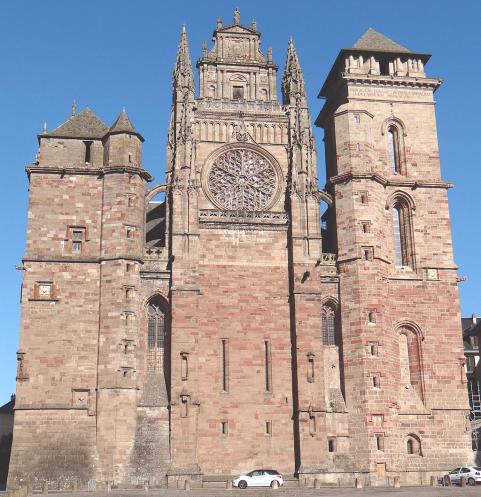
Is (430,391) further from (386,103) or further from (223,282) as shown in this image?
(386,103)

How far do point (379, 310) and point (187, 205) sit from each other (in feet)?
35.8

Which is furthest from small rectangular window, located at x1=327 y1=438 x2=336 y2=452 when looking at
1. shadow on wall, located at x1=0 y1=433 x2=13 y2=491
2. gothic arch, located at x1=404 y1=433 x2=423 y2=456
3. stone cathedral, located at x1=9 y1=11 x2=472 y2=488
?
shadow on wall, located at x1=0 y1=433 x2=13 y2=491

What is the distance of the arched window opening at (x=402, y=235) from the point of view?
4058 cm

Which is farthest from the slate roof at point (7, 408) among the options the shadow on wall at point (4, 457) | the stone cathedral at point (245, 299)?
the stone cathedral at point (245, 299)

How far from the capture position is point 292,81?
43031mm

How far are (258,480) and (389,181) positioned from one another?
17.1 metres

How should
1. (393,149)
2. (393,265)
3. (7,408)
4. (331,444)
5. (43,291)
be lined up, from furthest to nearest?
(7,408), (393,149), (393,265), (43,291), (331,444)

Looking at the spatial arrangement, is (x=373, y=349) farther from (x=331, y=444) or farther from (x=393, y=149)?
(x=393, y=149)

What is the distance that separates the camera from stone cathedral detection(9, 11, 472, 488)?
3553cm

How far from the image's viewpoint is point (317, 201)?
4003 centimetres

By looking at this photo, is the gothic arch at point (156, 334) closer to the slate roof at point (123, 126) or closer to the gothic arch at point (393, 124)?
the slate roof at point (123, 126)

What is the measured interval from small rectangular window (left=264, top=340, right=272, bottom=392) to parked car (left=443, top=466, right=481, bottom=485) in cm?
933

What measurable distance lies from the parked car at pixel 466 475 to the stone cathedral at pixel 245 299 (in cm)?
75

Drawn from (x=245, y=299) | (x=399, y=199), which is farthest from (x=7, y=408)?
(x=399, y=199)
